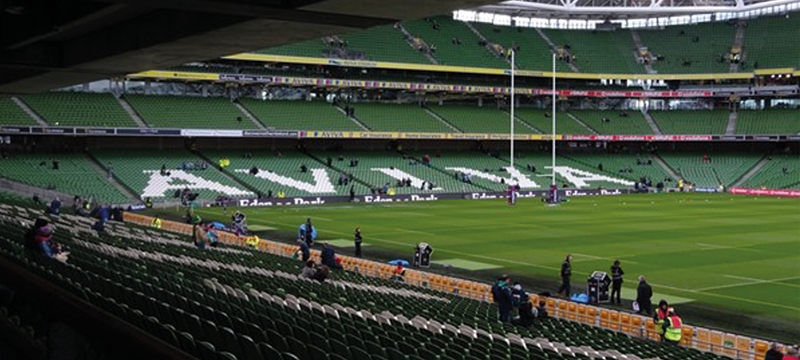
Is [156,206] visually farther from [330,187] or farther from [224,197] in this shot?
[330,187]

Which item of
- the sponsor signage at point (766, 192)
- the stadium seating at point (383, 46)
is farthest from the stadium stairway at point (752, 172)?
the stadium seating at point (383, 46)

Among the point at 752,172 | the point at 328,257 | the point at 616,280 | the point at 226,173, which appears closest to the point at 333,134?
the point at 226,173

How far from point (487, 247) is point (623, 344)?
846 inches

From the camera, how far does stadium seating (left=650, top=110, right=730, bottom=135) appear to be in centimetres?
9125

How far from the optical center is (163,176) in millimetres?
62156

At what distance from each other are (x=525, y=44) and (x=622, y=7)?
1191 cm

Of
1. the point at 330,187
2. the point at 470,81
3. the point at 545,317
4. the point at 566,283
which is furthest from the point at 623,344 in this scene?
the point at 470,81

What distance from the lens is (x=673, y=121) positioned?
309 feet

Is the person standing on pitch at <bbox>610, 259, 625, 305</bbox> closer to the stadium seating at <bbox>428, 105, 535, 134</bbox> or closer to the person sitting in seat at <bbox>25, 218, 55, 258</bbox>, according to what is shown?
the person sitting in seat at <bbox>25, 218, 55, 258</bbox>

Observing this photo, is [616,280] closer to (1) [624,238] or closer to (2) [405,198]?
(1) [624,238]

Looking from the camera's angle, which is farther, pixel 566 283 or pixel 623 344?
pixel 566 283

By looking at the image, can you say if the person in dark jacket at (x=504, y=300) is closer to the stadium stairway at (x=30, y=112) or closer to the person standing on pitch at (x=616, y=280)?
the person standing on pitch at (x=616, y=280)

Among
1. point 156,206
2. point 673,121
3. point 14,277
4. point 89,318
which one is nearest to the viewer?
point 89,318

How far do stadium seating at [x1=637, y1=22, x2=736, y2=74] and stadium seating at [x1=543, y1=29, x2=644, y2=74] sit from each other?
2.46 meters
